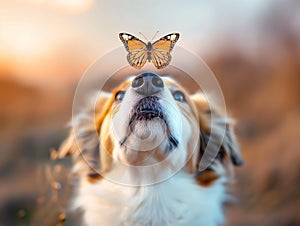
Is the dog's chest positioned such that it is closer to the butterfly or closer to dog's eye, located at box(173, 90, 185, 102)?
dog's eye, located at box(173, 90, 185, 102)

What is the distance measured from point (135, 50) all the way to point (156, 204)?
0.53 meters

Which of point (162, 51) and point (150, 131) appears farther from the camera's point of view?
point (162, 51)

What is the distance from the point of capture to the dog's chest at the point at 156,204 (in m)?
1.86

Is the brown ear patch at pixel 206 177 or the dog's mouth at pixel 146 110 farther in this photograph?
the brown ear patch at pixel 206 177

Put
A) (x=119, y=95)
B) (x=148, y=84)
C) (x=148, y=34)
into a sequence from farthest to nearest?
1. (x=148, y=34)
2. (x=119, y=95)
3. (x=148, y=84)

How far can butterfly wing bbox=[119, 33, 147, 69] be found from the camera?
1.85m

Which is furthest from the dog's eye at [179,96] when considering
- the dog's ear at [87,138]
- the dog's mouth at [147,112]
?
the dog's ear at [87,138]

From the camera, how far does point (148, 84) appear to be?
1.70 metres

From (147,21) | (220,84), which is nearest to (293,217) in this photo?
(220,84)

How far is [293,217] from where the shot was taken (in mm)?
2033

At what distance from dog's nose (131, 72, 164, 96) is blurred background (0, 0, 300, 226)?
25 cm

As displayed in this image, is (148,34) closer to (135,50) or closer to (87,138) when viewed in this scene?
(135,50)

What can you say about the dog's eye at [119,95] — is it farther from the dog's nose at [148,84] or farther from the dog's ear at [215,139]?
the dog's ear at [215,139]

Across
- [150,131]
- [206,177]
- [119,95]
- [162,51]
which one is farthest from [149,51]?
[206,177]
